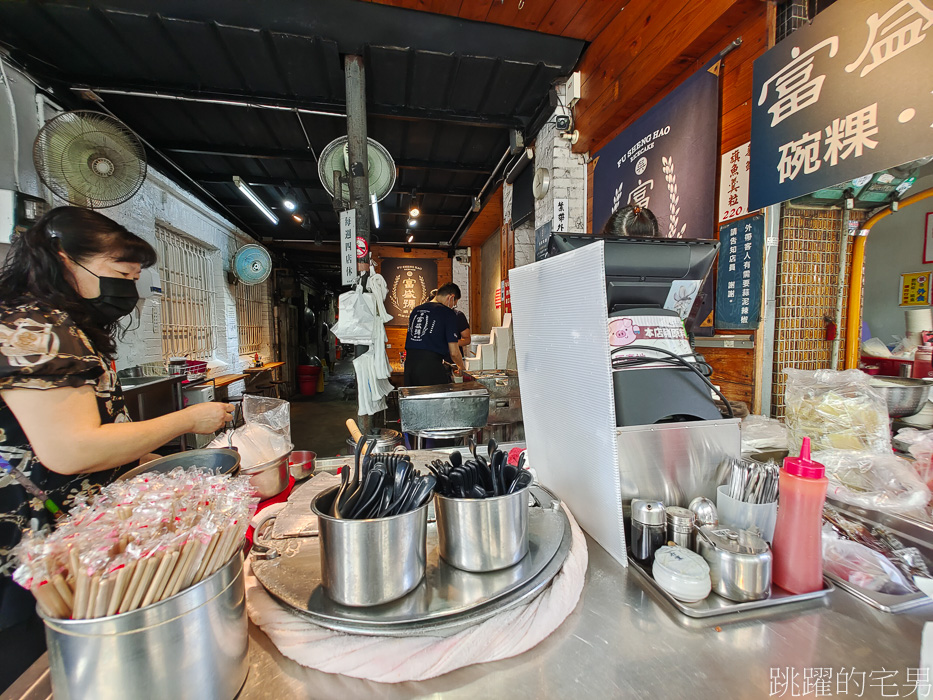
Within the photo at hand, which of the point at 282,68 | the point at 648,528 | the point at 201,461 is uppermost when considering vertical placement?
the point at 282,68

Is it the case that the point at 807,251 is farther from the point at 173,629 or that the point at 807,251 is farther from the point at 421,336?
the point at 421,336

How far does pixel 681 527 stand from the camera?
819mm

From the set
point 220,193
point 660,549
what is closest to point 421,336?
point 660,549

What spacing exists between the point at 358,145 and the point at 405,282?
5.55 m

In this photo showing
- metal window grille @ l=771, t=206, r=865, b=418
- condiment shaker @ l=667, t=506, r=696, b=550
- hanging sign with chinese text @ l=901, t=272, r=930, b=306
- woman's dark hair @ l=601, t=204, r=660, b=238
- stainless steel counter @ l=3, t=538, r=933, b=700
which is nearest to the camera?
stainless steel counter @ l=3, t=538, r=933, b=700

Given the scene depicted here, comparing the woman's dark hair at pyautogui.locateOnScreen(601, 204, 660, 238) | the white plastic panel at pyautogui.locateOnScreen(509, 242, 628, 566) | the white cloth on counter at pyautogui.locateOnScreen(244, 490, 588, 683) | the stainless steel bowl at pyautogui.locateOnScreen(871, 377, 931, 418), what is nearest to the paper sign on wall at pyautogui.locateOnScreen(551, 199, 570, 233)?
the woman's dark hair at pyautogui.locateOnScreen(601, 204, 660, 238)

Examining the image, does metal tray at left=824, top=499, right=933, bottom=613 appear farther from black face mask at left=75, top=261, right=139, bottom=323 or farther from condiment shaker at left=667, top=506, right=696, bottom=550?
black face mask at left=75, top=261, right=139, bottom=323

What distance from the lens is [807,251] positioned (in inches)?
72.3

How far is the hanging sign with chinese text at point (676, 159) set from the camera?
6.92ft

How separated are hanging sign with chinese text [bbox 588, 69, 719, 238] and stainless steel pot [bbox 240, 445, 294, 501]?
219 centimetres

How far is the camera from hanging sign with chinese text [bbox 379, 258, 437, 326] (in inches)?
340

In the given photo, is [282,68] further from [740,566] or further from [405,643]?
[740,566]

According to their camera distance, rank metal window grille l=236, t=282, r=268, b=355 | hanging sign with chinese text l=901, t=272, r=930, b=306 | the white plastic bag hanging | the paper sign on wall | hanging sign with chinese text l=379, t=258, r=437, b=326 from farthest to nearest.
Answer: hanging sign with chinese text l=379, t=258, r=437, b=326 → metal window grille l=236, t=282, r=268, b=355 → hanging sign with chinese text l=901, t=272, r=930, b=306 → the paper sign on wall → the white plastic bag hanging

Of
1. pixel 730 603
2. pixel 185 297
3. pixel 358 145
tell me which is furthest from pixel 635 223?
pixel 185 297
